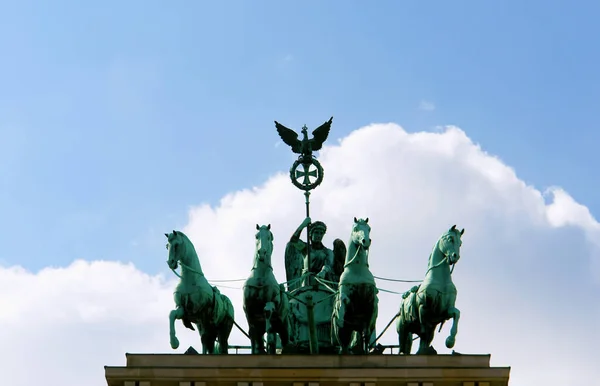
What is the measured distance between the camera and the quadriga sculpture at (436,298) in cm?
4019

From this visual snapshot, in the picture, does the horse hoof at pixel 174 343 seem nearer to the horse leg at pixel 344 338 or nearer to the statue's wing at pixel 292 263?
the horse leg at pixel 344 338

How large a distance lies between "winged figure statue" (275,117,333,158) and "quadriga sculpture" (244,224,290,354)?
6281 millimetres

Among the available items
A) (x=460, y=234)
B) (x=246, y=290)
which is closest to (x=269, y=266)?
(x=246, y=290)

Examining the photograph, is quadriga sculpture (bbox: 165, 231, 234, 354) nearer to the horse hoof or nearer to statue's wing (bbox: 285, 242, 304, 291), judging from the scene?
the horse hoof

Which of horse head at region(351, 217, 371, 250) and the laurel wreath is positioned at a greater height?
the laurel wreath

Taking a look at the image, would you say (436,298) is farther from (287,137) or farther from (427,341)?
(287,137)

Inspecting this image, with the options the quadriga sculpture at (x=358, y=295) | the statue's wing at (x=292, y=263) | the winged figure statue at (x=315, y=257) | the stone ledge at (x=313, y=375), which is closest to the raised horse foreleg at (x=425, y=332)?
the stone ledge at (x=313, y=375)

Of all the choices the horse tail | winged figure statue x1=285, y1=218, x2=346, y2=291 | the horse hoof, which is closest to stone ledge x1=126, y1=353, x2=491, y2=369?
the horse hoof

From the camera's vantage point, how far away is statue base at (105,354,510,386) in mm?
39562

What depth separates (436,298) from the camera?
4019cm

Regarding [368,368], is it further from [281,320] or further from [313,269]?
[313,269]

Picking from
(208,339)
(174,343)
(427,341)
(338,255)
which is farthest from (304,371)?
(338,255)

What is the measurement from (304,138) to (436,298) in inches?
314

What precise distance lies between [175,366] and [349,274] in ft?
13.9
